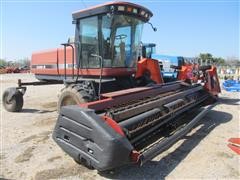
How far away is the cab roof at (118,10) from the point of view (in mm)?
5488

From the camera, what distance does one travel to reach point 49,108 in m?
8.73

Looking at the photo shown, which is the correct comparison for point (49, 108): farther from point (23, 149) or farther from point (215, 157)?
point (215, 157)

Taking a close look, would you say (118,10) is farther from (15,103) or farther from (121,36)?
(15,103)

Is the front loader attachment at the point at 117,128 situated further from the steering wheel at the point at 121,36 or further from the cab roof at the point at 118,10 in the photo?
the cab roof at the point at 118,10

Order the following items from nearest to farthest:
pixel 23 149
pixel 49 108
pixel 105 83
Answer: pixel 23 149
pixel 105 83
pixel 49 108

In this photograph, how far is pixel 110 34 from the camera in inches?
229

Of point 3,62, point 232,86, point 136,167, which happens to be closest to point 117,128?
point 136,167

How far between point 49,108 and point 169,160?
18.0 ft

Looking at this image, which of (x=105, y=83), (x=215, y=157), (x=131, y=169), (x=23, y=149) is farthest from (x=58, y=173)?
(x=105, y=83)

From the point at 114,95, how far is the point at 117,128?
3.35ft

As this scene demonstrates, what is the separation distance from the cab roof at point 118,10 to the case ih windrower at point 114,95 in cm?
2

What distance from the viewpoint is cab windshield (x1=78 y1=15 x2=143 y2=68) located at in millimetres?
5781

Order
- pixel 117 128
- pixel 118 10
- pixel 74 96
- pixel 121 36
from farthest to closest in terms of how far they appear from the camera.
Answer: pixel 121 36 < pixel 118 10 < pixel 74 96 < pixel 117 128

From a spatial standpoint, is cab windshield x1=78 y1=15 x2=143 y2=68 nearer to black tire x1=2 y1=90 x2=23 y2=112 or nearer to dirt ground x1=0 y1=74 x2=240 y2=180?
dirt ground x1=0 y1=74 x2=240 y2=180
